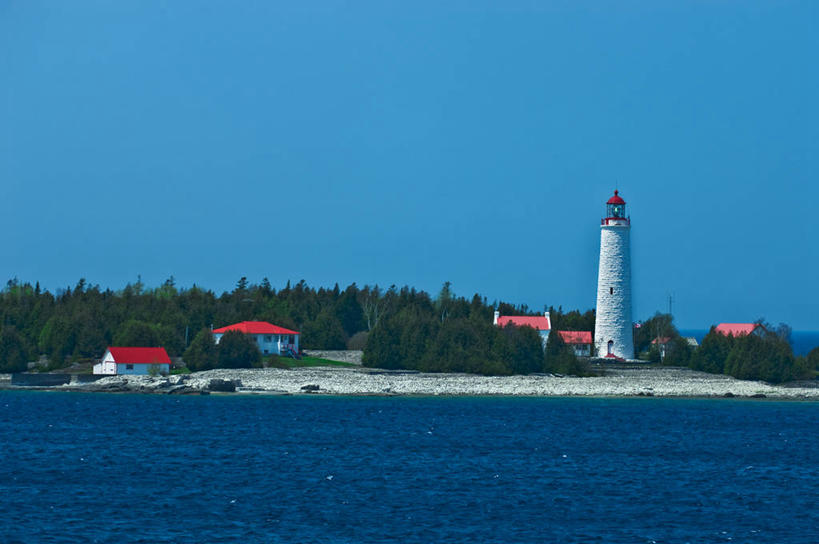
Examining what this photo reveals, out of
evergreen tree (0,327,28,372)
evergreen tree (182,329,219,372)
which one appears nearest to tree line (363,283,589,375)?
evergreen tree (182,329,219,372)

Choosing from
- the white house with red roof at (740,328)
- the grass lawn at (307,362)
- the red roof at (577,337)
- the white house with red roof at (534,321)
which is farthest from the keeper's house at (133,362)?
the white house with red roof at (740,328)

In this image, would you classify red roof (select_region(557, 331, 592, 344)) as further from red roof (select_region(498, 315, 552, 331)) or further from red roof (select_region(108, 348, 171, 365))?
red roof (select_region(108, 348, 171, 365))

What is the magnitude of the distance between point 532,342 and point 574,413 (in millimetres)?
21506

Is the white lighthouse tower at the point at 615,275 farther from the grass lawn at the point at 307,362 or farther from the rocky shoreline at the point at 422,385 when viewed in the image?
the grass lawn at the point at 307,362

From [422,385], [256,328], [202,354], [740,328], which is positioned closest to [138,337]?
[202,354]

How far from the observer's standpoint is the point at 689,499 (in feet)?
118

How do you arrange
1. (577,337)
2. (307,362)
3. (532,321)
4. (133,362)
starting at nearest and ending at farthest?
(133,362), (307,362), (577,337), (532,321)

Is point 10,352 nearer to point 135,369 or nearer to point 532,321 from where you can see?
point 135,369

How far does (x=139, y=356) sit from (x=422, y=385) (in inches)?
832

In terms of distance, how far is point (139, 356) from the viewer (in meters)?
80.0

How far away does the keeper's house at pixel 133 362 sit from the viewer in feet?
260

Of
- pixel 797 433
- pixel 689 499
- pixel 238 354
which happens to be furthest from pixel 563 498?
pixel 238 354

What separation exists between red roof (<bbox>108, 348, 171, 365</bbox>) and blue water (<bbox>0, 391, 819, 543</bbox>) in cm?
→ 1173

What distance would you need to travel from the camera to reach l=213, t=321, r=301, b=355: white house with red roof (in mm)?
89312
